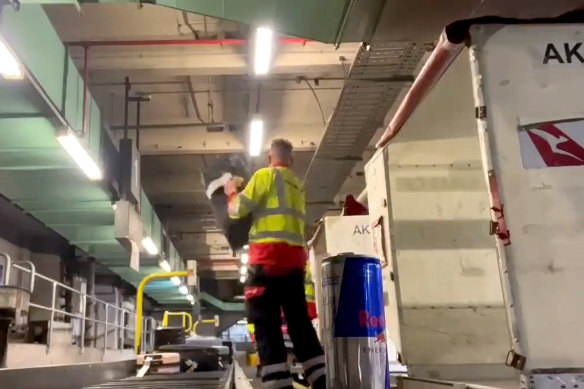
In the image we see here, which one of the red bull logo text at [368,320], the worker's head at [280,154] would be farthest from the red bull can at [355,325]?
the worker's head at [280,154]

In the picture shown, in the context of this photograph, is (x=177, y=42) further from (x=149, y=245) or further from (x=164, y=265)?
(x=164, y=265)

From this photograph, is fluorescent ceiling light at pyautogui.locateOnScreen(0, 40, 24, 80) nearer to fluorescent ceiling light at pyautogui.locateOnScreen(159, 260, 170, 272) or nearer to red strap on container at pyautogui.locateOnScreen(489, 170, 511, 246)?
red strap on container at pyautogui.locateOnScreen(489, 170, 511, 246)

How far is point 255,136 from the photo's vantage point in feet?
25.0

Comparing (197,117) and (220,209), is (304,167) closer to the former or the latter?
(197,117)

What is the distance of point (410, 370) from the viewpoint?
321 centimetres

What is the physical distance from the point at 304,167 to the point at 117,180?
3902 mm

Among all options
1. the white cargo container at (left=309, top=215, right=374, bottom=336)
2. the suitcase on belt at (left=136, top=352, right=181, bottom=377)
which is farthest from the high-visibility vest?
the suitcase on belt at (left=136, top=352, right=181, bottom=377)

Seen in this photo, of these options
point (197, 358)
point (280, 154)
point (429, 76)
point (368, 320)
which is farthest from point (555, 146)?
point (197, 358)

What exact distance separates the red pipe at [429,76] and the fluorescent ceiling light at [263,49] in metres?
2.18

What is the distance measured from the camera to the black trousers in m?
2.93

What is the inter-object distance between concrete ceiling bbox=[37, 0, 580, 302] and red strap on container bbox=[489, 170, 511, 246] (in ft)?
4.64

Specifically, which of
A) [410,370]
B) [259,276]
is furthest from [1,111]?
[410,370]

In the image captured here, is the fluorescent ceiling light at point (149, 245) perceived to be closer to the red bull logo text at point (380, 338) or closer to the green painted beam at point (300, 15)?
the green painted beam at point (300, 15)

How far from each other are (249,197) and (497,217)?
58.3 inches
